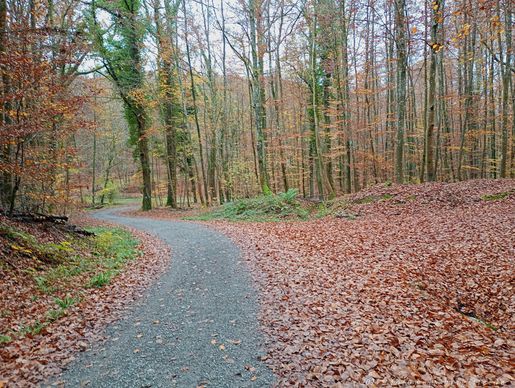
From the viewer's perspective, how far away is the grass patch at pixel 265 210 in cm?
1620

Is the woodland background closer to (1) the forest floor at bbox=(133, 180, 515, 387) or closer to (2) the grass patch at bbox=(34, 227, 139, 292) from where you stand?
(2) the grass patch at bbox=(34, 227, 139, 292)

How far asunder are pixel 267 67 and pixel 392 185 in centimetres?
1201

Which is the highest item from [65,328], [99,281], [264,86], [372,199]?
[264,86]

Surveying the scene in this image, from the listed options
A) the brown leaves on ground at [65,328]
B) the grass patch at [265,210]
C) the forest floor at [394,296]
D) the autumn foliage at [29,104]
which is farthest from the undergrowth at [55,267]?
the grass patch at [265,210]

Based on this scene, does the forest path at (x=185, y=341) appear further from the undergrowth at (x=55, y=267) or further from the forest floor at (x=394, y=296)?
the undergrowth at (x=55, y=267)

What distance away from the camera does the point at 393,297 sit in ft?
20.7

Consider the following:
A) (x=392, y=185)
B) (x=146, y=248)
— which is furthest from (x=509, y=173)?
(x=146, y=248)

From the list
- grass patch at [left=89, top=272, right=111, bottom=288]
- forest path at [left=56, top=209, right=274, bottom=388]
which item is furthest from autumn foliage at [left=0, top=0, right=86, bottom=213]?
forest path at [left=56, top=209, right=274, bottom=388]

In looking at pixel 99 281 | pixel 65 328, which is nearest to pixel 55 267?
pixel 99 281

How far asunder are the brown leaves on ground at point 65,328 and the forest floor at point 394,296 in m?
2.79

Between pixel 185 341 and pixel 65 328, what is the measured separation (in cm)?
212

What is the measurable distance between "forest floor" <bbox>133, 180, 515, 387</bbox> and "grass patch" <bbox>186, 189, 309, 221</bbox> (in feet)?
10.9

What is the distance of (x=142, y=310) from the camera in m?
6.03

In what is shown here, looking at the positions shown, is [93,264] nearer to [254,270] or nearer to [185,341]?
[254,270]
